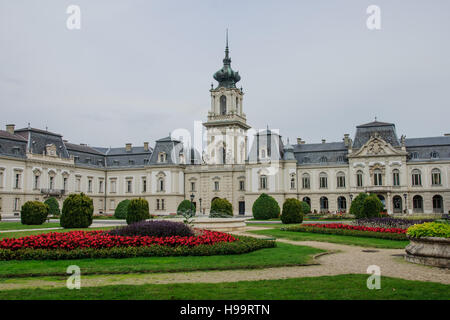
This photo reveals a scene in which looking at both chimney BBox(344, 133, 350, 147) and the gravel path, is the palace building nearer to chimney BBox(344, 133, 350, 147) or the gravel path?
chimney BBox(344, 133, 350, 147)

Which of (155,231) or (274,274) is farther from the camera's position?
(155,231)

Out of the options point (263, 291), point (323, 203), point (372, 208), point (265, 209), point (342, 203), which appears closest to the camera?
point (263, 291)

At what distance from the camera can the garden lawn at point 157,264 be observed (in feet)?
37.6

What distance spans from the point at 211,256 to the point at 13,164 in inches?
1696

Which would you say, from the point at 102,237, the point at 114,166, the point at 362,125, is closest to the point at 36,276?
the point at 102,237

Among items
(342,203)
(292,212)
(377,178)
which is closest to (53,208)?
(292,212)

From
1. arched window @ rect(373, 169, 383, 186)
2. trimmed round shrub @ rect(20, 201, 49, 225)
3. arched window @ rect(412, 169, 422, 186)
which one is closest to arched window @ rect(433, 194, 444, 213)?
arched window @ rect(412, 169, 422, 186)

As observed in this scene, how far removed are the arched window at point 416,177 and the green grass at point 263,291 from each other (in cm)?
4525

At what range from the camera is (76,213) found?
2912 cm

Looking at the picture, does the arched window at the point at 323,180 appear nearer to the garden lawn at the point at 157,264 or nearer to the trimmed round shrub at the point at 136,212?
the trimmed round shrub at the point at 136,212

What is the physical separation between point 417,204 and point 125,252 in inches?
1817

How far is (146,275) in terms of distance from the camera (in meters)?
10.9

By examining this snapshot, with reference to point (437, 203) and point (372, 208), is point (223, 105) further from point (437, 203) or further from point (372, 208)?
point (372, 208)
